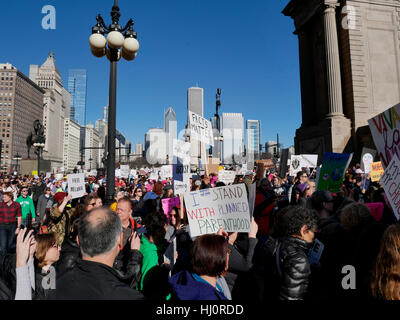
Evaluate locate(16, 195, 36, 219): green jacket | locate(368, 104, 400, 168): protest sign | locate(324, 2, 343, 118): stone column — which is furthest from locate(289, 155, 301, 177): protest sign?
locate(16, 195, 36, 219): green jacket

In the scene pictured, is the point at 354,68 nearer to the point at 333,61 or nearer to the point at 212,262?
the point at 333,61

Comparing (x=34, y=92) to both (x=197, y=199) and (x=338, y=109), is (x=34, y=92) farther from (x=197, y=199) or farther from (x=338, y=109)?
(x=197, y=199)

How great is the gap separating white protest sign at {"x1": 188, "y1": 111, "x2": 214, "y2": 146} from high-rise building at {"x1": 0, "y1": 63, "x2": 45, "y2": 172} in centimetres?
13422

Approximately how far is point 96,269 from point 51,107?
6774 inches

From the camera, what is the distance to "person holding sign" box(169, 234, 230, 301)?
211 cm

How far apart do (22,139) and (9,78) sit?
30.8m

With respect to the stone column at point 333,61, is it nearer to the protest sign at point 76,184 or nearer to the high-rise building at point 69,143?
the protest sign at point 76,184

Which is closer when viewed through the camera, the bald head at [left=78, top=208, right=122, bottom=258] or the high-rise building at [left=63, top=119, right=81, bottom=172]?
the bald head at [left=78, top=208, right=122, bottom=258]

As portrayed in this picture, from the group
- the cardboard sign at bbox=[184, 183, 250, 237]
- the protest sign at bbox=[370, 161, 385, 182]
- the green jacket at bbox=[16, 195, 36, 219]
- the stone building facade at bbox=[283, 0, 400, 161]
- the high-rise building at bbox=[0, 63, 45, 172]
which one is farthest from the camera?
the high-rise building at bbox=[0, 63, 45, 172]

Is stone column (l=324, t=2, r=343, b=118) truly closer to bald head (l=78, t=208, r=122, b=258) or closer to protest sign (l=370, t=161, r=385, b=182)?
protest sign (l=370, t=161, r=385, b=182)

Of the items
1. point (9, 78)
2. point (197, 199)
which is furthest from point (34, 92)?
point (197, 199)

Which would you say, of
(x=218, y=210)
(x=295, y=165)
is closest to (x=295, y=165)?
(x=295, y=165)

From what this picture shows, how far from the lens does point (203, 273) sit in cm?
231
